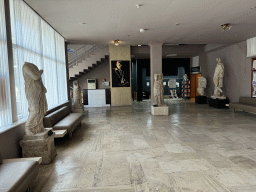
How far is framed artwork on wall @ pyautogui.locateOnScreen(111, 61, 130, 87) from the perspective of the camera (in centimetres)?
1147

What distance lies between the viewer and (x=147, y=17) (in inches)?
222

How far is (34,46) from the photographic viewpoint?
16.1ft

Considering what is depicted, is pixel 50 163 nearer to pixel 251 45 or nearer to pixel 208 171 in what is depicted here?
pixel 208 171

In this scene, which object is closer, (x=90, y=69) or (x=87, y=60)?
(x=87, y=60)

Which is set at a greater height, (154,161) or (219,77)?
(219,77)

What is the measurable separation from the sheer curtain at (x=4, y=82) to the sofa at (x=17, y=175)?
1165 millimetres

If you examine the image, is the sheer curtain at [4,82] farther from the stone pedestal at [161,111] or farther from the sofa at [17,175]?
the stone pedestal at [161,111]

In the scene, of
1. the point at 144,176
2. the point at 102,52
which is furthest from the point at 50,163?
the point at 102,52

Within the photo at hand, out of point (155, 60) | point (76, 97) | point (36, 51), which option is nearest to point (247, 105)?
point (155, 60)

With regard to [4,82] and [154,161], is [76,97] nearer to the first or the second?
[4,82]

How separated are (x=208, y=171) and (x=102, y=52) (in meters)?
10.7

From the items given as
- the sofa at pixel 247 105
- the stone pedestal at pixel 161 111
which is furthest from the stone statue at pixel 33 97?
the sofa at pixel 247 105

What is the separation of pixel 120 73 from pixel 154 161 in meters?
8.46

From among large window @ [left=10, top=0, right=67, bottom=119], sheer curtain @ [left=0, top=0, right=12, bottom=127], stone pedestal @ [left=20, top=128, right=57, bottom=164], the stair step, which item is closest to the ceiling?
large window @ [left=10, top=0, right=67, bottom=119]
